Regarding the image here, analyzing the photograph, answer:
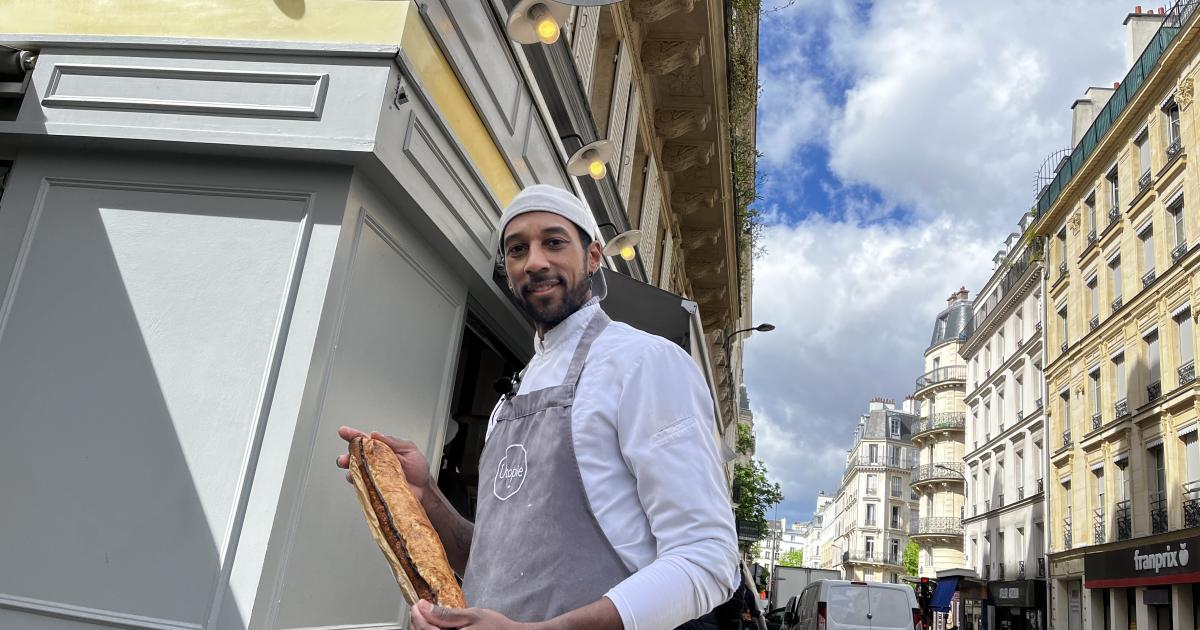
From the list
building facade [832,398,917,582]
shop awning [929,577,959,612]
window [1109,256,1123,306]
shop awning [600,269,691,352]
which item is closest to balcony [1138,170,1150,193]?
window [1109,256,1123,306]

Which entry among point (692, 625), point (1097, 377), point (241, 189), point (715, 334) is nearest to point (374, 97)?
point (241, 189)

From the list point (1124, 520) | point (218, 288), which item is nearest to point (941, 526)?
point (1124, 520)

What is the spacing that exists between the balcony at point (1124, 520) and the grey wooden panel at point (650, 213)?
2073cm

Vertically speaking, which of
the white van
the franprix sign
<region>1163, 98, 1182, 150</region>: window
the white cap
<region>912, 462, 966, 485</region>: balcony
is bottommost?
the white van

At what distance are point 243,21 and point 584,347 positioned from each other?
309 cm

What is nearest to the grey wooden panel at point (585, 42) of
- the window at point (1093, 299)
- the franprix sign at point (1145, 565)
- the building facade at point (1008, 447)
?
the franprix sign at point (1145, 565)

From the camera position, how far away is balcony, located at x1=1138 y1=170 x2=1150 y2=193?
90.1 ft

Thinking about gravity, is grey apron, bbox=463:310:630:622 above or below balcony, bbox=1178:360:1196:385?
below

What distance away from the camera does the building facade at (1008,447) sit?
3631cm

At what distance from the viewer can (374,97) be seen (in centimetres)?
385

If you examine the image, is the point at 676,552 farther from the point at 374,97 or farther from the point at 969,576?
the point at 969,576

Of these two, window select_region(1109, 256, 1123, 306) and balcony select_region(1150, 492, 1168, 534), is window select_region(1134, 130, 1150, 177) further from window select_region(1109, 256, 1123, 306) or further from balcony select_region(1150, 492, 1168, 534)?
balcony select_region(1150, 492, 1168, 534)

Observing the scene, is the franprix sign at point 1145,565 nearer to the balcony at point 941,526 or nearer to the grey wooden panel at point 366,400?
the grey wooden panel at point 366,400

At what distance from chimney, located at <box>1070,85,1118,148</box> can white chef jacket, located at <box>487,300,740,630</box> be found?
41.2 m
